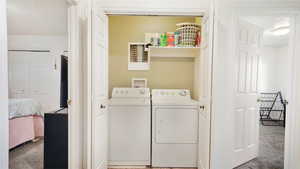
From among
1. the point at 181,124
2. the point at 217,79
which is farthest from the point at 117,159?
the point at 217,79

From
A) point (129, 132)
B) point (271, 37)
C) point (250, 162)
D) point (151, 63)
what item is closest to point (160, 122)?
point (129, 132)

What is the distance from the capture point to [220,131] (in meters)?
1.71

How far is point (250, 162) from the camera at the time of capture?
2191 millimetres

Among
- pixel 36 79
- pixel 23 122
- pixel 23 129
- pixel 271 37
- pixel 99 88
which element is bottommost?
pixel 23 129

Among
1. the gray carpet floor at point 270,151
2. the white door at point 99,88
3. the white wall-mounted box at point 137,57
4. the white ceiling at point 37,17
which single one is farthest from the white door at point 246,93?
the white ceiling at point 37,17

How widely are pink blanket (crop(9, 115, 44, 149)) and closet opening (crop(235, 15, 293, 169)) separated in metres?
3.34

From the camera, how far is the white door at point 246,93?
2059 millimetres

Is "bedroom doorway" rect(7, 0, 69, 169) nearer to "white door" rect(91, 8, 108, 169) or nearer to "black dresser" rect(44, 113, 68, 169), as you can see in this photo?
"black dresser" rect(44, 113, 68, 169)

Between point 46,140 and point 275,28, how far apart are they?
4187 millimetres

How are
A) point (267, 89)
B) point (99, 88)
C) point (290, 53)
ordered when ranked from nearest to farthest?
point (99, 88) < point (290, 53) < point (267, 89)

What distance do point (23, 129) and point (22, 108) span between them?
1.17ft

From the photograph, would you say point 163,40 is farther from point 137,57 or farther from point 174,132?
point 174,132

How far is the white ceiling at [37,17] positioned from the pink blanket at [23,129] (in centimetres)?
177

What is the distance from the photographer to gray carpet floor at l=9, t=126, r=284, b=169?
208cm
